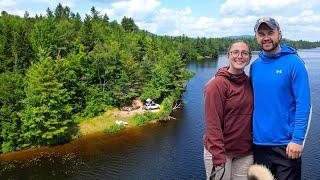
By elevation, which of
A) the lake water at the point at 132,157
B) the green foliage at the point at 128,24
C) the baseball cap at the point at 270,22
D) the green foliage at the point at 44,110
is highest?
the green foliage at the point at 128,24

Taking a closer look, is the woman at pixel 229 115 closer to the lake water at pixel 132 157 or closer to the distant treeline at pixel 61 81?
the lake water at pixel 132 157

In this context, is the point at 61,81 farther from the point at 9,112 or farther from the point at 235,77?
the point at 235,77

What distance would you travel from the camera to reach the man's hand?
18.1 feet

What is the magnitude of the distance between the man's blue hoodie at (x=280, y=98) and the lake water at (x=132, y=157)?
3087 centimetres

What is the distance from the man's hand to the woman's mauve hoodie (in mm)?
745

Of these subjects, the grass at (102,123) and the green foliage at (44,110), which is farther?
the grass at (102,123)

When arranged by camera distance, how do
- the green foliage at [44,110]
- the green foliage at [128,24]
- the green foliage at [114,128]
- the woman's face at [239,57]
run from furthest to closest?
the green foliage at [128,24]
the green foliage at [114,128]
the green foliage at [44,110]
the woman's face at [239,57]

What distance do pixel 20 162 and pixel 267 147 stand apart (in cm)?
3995

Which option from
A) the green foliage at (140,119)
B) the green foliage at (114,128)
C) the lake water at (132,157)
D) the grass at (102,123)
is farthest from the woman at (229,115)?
the green foliage at (140,119)

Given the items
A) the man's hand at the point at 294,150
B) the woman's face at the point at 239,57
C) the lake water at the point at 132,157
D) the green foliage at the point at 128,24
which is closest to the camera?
the man's hand at the point at 294,150

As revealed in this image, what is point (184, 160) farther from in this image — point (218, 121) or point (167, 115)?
point (218, 121)

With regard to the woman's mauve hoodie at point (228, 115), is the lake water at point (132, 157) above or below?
below

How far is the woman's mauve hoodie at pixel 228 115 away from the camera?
19.4 ft

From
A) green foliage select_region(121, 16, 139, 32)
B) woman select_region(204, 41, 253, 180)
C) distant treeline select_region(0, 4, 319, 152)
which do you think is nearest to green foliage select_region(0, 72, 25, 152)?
distant treeline select_region(0, 4, 319, 152)
